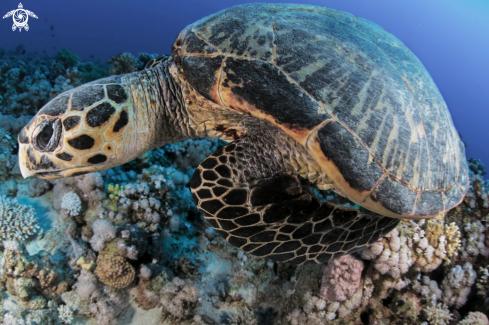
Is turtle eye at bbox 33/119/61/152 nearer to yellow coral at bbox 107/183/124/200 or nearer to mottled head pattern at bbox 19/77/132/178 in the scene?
mottled head pattern at bbox 19/77/132/178

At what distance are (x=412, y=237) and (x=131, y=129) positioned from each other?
8.81ft

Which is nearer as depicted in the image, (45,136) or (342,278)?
(45,136)

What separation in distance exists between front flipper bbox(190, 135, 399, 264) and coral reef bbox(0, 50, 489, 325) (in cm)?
82

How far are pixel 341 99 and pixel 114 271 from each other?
238cm

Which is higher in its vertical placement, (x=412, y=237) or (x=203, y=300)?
(x=412, y=237)

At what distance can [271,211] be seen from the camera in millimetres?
1422

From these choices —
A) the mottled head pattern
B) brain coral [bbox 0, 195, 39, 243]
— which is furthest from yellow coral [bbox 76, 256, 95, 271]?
the mottled head pattern

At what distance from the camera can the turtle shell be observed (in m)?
1.22

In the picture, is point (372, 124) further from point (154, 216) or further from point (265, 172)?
point (154, 216)

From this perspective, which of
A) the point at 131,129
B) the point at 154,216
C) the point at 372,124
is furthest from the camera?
the point at 154,216

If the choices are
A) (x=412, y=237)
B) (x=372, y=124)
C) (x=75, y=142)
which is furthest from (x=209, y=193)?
(x=412, y=237)

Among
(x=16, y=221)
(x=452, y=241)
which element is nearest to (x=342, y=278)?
(x=452, y=241)

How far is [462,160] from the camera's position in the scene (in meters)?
1.69

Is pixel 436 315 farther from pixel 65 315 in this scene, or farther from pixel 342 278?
pixel 65 315
